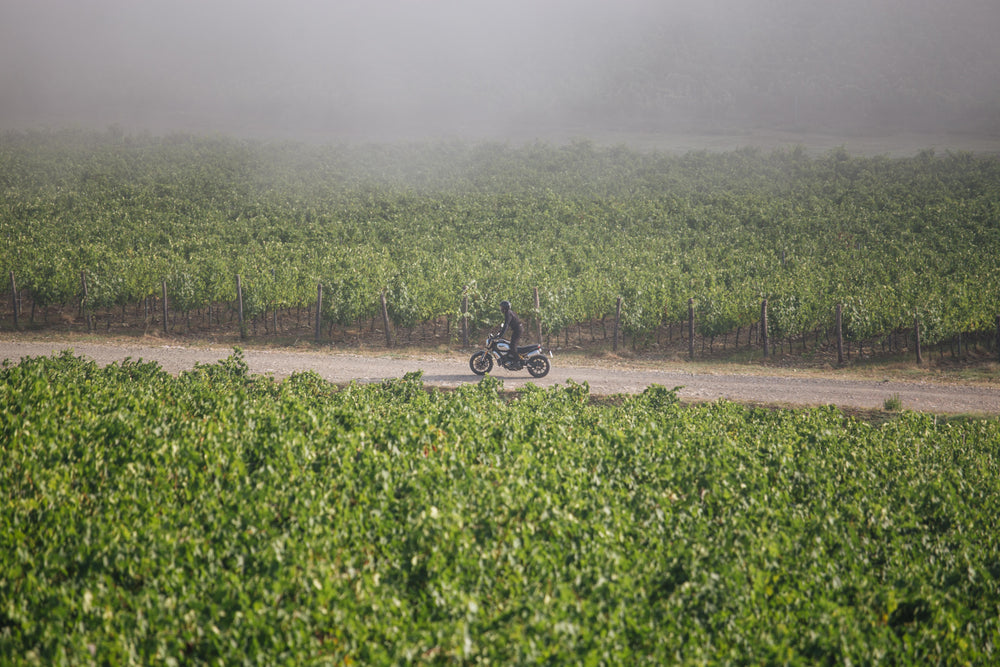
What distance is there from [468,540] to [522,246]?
30.1m

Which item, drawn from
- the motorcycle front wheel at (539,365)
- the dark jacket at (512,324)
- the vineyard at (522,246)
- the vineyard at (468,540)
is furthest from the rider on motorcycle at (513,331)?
the vineyard at (468,540)

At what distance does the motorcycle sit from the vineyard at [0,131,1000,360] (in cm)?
505

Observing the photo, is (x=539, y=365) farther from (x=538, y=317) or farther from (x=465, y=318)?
(x=465, y=318)

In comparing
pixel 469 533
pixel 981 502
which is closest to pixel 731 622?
pixel 469 533

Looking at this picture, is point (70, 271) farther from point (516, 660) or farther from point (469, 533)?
point (516, 660)

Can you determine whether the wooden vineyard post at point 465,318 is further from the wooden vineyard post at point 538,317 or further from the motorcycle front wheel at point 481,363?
the motorcycle front wheel at point 481,363

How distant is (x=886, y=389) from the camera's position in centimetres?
1927

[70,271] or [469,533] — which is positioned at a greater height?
[70,271]

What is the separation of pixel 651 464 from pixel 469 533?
347cm

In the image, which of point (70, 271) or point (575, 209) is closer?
point (70, 271)

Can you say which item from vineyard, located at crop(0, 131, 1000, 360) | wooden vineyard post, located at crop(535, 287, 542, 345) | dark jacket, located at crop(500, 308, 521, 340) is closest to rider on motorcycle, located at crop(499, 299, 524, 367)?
dark jacket, located at crop(500, 308, 521, 340)

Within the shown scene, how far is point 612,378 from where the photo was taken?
65.2 ft

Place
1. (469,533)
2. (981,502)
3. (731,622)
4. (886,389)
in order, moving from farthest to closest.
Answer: (886,389) → (981,502) → (469,533) → (731,622)

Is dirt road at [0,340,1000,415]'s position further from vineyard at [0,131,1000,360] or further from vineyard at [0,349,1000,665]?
vineyard at [0,349,1000,665]
